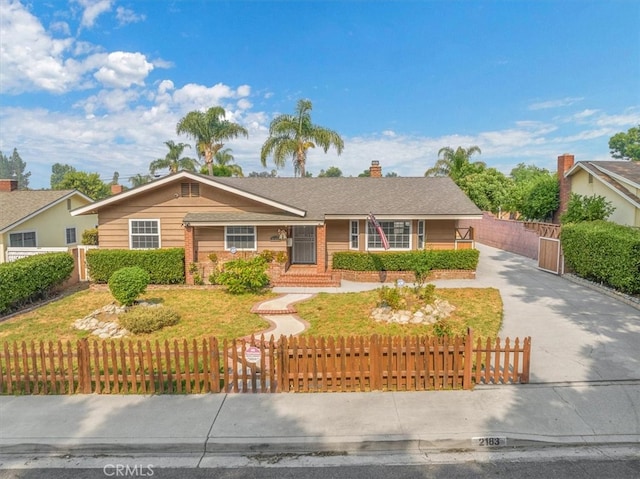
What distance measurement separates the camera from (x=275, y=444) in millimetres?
5555

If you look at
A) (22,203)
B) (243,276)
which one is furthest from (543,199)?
(22,203)

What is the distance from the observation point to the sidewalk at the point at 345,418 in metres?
5.59

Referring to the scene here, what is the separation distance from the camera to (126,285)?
39.1 ft

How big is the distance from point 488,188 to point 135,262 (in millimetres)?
29805

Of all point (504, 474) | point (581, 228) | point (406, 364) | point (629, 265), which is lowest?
point (504, 474)

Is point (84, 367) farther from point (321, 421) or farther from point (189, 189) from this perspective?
point (189, 189)

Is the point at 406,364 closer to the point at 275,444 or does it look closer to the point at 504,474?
the point at 504,474

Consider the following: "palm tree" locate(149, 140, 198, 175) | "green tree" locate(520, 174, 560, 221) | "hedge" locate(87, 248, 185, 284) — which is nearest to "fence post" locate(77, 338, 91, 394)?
"hedge" locate(87, 248, 185, 284)

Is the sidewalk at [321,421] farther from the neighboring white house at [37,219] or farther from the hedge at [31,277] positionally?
the neighboring white house at [37,219]

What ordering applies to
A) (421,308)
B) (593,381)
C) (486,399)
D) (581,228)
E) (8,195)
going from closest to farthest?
(486,399)
(593,381)
(421,308)
(581,228)
(8,195)

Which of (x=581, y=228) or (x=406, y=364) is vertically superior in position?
(x=581, y=228)

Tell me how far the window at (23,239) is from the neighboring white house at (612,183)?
29.9m

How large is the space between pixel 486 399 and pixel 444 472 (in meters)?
2.06

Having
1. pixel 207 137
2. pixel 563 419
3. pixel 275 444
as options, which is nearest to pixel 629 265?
pixel 563 419
